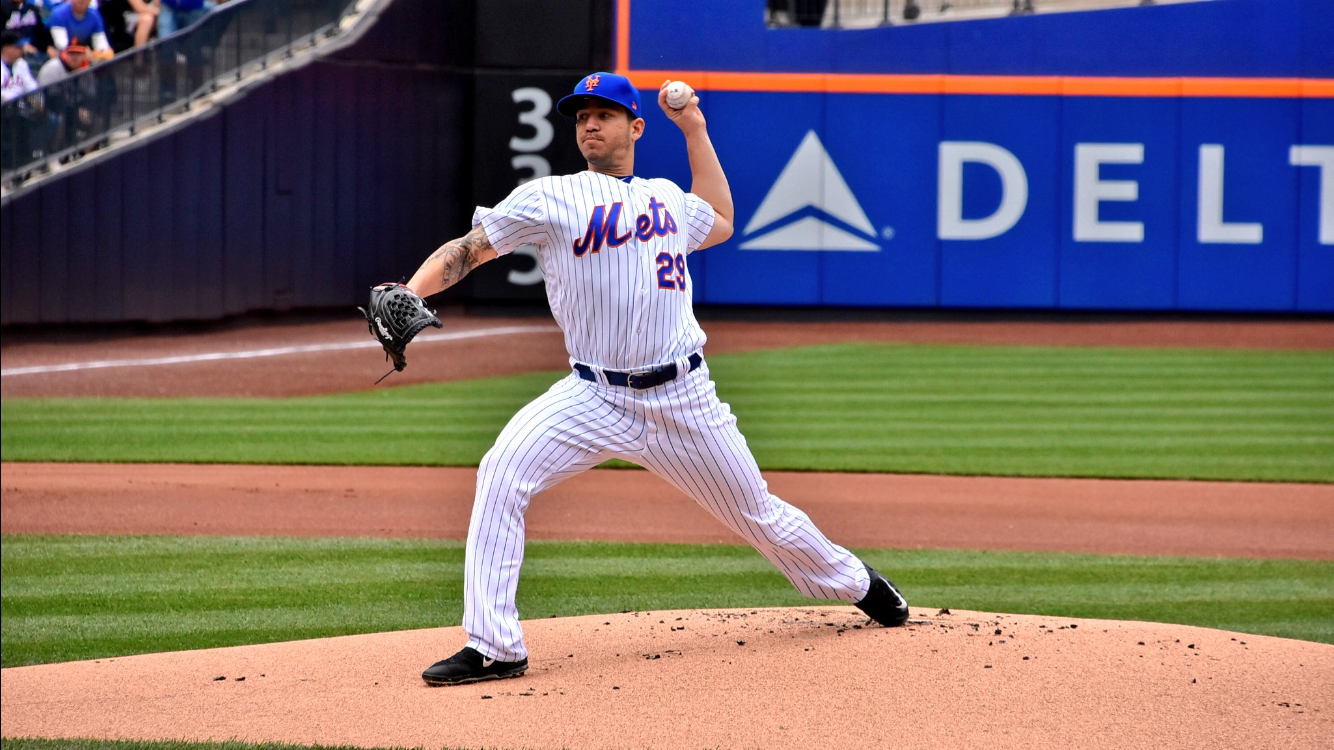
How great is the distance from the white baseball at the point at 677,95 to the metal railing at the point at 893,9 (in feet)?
52.8

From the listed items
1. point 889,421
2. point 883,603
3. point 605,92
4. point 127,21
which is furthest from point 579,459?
point 127,21

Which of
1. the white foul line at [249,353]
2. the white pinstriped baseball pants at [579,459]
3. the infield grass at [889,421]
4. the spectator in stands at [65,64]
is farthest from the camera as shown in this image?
the spectator in stands at [65,64]

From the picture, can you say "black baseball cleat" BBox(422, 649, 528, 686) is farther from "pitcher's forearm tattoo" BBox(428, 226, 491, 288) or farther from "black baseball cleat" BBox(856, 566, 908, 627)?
"black baseball cleat" BBox(856, 566, 908, 627)

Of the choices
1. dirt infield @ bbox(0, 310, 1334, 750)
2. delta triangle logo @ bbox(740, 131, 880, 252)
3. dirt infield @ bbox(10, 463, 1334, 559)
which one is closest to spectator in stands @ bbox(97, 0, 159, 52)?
delta triangle logo @ bbox(740, 131, 880, 252)

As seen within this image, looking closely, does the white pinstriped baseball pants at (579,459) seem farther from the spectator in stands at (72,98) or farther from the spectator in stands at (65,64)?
the spectator in stands at (65,64)

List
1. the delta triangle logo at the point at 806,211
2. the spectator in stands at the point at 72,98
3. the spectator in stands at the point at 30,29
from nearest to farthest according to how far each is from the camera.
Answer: the spectator in stands at the point at 72,98 < the spectator in stands at the point at 30,29 < the delta triangle logo at the point at 806,211

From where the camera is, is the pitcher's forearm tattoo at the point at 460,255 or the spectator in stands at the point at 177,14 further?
the spectator in stands at the point at 177,14

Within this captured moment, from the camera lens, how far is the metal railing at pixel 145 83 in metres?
14.9

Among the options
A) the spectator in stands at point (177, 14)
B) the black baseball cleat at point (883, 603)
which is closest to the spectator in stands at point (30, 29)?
the spectator in stands at point (177, 14)

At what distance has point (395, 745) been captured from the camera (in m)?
3.52

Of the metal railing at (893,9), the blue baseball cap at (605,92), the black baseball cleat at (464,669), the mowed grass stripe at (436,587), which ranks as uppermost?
the metal railing at (893,9)

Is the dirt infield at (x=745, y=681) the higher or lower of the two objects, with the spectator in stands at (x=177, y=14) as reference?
lower

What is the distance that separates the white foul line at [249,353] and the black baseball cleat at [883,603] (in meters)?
9.71

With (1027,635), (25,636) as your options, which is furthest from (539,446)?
(25,636)
